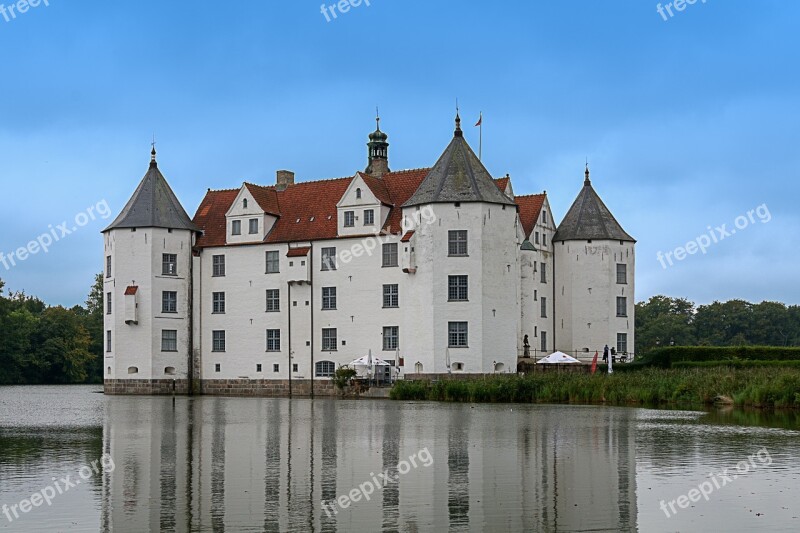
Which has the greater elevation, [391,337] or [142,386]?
[391,337]

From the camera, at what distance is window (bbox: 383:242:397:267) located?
192 ft

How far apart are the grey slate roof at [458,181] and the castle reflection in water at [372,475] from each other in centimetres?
2657

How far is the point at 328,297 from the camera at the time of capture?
60.2 metres

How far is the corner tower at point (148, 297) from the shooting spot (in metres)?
61.7

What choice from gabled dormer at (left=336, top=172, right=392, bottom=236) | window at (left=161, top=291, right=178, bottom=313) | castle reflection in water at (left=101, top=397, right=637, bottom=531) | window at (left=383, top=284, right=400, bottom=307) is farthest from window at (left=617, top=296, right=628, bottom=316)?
castle reflection in water at (left=101, top=397, right=637, bottom=531)

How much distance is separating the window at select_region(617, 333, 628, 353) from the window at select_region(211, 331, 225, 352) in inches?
875

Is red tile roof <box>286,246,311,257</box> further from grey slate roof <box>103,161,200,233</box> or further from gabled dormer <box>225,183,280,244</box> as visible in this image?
grey slate roof <box>103,161,200,233</box>

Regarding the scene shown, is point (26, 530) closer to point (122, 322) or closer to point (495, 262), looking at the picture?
point (495, 262)

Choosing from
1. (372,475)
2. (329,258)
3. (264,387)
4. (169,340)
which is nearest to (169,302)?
(169,340)

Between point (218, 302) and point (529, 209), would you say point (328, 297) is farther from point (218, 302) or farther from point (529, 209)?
point (529, 209)

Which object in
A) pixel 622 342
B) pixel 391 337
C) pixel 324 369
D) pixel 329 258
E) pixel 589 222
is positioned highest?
pixel 589 222

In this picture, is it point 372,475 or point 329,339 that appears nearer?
point 372,475

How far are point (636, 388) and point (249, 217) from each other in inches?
1096

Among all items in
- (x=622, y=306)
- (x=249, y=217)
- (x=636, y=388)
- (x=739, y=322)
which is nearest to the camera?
(x=636, y=388)
